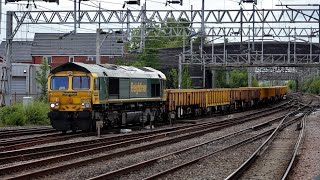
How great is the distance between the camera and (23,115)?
3009 centimetres

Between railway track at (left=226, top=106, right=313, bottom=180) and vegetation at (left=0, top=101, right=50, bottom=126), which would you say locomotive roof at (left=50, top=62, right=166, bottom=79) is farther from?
railway track at (left=226, top=106, right=313, bottom=180)

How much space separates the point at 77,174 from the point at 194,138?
10.5m

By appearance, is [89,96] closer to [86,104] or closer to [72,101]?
[86,104]

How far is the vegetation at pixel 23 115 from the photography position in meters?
29.5

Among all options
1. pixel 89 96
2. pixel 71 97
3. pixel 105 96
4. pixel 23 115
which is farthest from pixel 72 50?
pixel 89 96

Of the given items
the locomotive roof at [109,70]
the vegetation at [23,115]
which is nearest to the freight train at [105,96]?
the locomotive roof at [109,70]

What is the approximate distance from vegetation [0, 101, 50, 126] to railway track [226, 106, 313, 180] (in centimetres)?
1430

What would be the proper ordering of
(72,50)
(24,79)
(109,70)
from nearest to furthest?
(109,70) → (24,79) → (72,50)

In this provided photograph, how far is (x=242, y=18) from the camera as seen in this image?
39719 mm

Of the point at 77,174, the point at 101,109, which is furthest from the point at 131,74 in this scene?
the point at 77,174

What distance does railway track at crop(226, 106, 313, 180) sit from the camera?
43.1ft

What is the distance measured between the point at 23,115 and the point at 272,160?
18.0 metres

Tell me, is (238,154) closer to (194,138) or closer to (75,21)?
(194,138)

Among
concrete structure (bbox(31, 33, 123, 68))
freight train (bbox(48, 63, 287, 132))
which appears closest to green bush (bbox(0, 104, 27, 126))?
freight train (bbox(48, 63, 287, 132))
